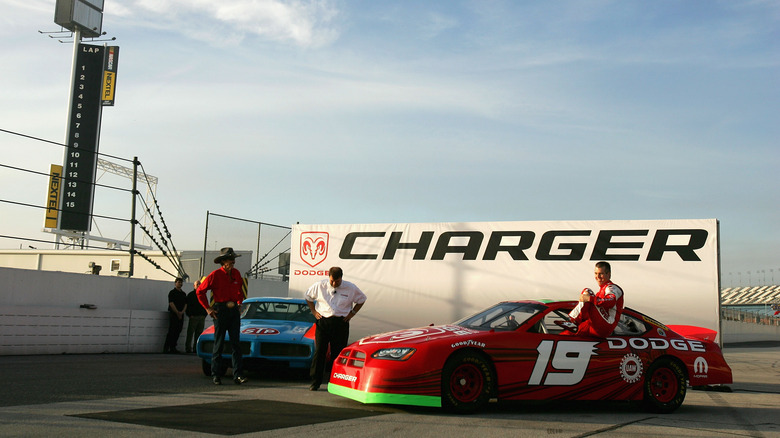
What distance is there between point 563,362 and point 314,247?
382 inches

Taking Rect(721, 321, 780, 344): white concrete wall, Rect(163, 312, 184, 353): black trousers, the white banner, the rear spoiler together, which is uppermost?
the white banner

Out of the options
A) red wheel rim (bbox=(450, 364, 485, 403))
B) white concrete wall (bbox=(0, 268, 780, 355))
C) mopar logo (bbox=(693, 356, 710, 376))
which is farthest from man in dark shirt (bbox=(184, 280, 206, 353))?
mopar logo (bbox=(693, 356, 710, 376))

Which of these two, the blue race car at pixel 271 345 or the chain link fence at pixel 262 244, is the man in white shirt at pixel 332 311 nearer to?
the blue race car at pixel 271 345

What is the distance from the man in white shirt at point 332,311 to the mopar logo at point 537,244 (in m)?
6.32

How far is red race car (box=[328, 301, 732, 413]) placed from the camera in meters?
6.90

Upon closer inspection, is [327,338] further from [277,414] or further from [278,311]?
[277,414]

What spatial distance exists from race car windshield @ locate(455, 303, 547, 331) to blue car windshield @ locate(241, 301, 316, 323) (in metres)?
3.36

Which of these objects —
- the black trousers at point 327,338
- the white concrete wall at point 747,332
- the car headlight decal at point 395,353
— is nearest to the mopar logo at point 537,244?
the black trousers at point 327,338

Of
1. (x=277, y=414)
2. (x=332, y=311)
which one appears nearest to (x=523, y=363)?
(x=277, y=414)

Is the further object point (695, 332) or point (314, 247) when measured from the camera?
point (314, 247)

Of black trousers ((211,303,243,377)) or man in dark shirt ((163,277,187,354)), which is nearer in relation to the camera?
black trousers ((211,303,243,377))

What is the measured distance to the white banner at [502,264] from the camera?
13.5 meters

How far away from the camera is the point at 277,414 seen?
6.51 m

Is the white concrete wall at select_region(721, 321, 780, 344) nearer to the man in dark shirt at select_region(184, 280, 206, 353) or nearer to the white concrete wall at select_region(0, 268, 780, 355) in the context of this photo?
the man in dark shirt at select_region(184, 280, 206, 353)
